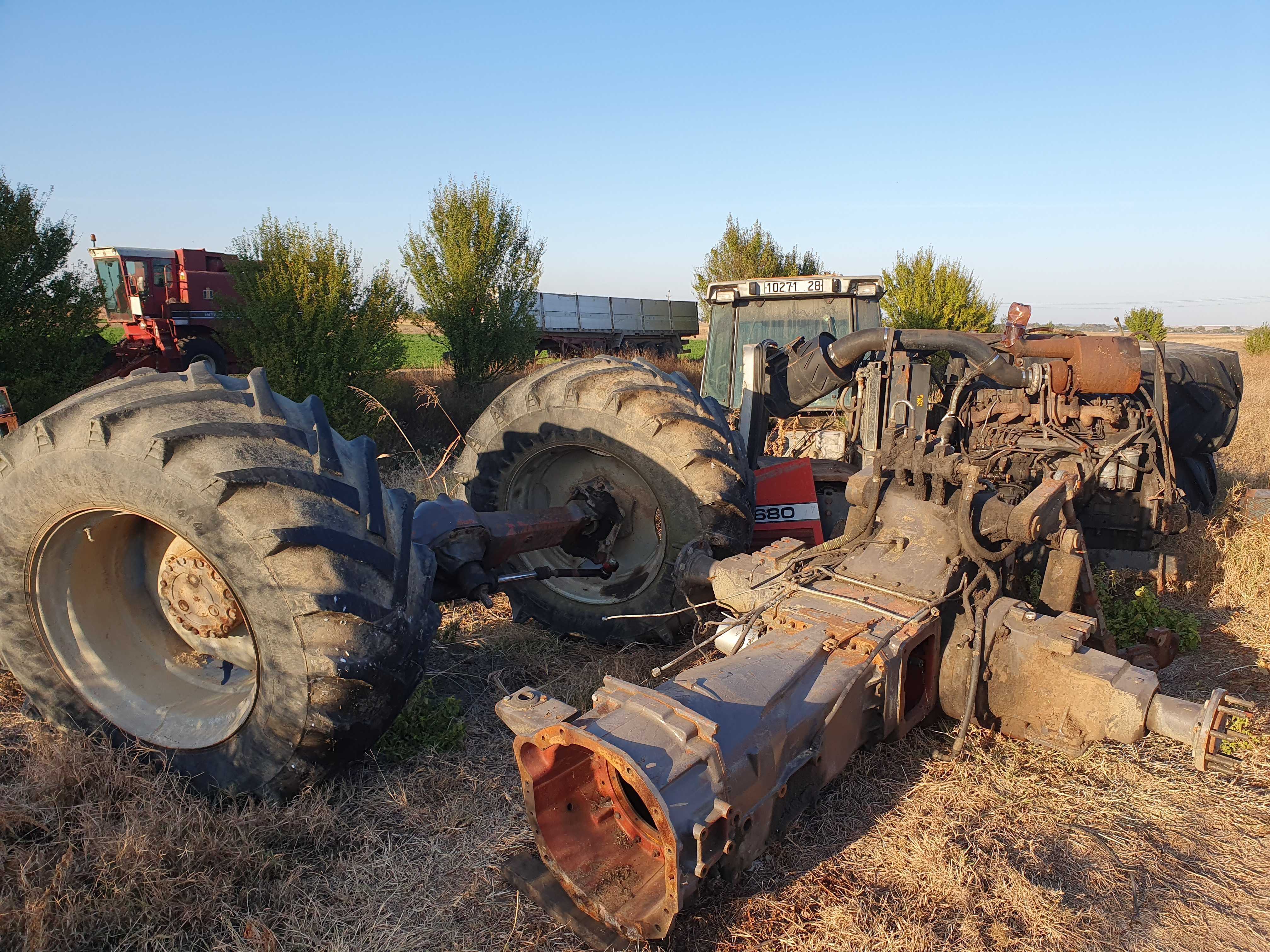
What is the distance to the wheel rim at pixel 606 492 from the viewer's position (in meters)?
4.12

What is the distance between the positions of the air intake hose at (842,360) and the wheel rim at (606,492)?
1.60 m

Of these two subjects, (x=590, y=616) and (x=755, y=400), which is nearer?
(x=590, y=616)

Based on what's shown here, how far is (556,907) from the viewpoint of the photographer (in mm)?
2121

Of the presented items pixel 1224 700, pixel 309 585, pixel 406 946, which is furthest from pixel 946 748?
pixel 309 585

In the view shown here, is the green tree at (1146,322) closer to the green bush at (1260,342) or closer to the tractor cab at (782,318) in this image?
the green bush at (1260,342)

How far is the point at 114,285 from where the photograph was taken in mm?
17516

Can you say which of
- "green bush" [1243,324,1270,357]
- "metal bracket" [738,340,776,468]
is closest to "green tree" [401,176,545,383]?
"metal bracket" [738,340,776,468]

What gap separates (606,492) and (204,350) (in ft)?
52.9

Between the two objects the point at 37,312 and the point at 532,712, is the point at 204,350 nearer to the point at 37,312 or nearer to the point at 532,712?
the point at 37,312

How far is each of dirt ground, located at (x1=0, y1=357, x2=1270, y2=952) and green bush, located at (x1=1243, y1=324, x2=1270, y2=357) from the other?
28562 millimetres

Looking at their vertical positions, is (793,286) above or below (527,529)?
above

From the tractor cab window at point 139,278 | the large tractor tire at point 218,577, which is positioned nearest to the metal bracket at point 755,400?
the large tractor tire at point 218,577

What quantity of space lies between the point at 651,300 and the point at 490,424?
2986 centimetres

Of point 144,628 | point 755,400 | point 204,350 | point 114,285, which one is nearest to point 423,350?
point 114,285
